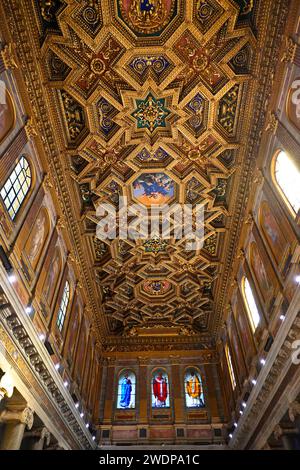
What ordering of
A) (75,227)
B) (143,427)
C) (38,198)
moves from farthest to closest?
(143,427), (75,227), (38,198)

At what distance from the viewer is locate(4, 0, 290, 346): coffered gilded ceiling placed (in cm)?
833

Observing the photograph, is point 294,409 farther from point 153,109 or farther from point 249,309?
point 153,109

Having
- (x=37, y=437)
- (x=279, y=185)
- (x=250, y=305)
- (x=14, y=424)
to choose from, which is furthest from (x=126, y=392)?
(x=279, y=185)

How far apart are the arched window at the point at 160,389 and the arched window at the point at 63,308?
808 cm

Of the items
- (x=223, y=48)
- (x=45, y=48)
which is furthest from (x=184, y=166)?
(x=45, y=48)

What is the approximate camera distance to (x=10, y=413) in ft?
26.7

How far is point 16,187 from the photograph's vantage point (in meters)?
8.43

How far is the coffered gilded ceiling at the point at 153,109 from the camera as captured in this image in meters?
8.33

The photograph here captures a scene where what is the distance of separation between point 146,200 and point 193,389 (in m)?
11.0

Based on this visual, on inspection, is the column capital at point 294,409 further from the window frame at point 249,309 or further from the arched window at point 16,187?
the arched window at point 16,187

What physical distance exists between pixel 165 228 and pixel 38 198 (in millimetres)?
5910

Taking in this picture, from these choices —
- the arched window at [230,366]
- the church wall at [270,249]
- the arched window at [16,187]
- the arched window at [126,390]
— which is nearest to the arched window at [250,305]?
the church wall at [270,249]

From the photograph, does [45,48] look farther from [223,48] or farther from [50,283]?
[50,283]

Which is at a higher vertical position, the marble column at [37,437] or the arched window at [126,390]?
the arched window at [126,390]
